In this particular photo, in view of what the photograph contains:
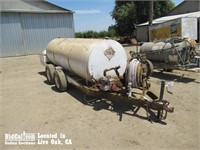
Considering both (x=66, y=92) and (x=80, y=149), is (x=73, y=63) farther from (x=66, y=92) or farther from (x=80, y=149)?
(x=80, y=149)

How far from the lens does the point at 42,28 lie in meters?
20.2

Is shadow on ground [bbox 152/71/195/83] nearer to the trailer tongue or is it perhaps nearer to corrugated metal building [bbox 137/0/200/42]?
the trailer tongue

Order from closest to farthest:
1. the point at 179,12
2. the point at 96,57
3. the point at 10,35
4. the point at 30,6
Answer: the point at 96,57 < the point at 10,35 < the point at 30,6 < the point at 179,12

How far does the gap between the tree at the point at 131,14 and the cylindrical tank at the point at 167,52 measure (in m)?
26.6

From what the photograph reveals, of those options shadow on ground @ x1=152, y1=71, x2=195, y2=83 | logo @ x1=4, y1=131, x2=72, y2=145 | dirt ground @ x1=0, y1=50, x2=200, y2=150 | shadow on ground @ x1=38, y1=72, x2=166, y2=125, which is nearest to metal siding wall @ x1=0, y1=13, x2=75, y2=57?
dirt ground @ x1=0, y1=50, x2=200, y2=150

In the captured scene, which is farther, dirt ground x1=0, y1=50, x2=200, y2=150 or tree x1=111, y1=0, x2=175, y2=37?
tree x1=111, y1=0, x2=175, y2=37

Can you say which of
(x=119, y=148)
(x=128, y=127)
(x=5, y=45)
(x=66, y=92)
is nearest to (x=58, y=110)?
(x=66, y=92)

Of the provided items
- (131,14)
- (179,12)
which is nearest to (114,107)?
(179,12)

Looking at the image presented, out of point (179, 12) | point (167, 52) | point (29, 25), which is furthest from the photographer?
point (179, 12)

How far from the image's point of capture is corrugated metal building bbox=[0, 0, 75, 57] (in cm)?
1880

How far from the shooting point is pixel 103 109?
5.93m

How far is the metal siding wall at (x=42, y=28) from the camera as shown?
1969 centimetres

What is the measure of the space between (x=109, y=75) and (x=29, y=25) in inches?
598

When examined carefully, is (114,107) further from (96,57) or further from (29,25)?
(29,25)
